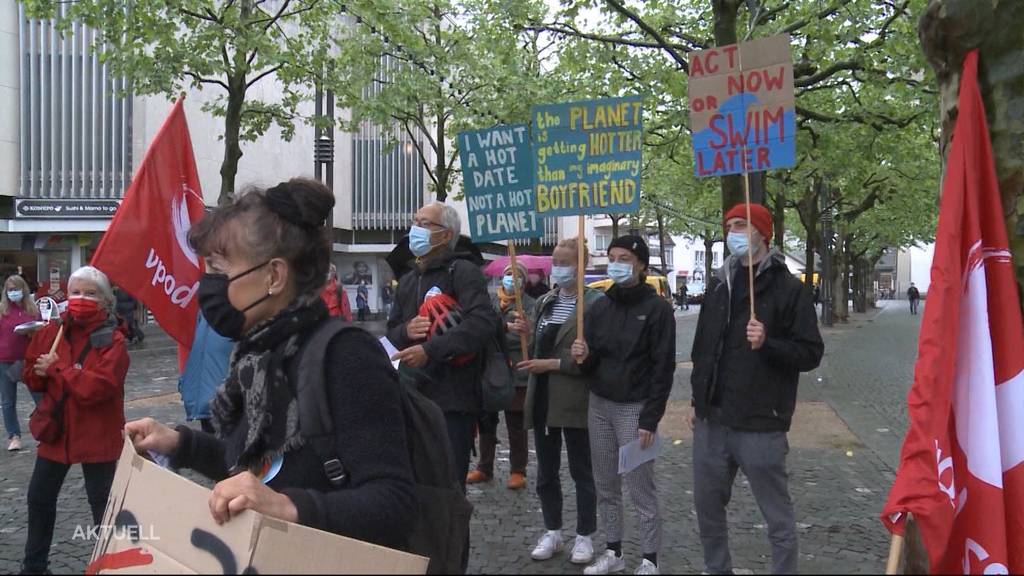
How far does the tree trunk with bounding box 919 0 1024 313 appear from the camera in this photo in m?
3.25

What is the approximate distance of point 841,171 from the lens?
1625 centimetres

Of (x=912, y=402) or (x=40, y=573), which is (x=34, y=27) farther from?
(x=912, y=402)

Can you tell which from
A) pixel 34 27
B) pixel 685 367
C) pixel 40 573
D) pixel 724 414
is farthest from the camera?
pixel 34 27

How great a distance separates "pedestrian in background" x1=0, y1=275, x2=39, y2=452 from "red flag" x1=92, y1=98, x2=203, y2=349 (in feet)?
14.4

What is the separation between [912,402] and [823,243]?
28.8 metres

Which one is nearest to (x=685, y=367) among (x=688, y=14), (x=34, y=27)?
(x=688, y=14)

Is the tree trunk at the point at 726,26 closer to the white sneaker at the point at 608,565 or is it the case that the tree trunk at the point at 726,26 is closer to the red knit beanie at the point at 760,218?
the red knit beanie at the point at 760,218

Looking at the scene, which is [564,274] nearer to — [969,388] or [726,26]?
[969,388]

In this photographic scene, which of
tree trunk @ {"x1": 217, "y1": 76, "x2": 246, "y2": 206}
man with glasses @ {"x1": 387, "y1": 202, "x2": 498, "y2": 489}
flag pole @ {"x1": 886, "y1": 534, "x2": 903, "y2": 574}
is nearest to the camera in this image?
flag pole @ {"x1": 886, "y1": 534, "x2": 903, "y2": 574}

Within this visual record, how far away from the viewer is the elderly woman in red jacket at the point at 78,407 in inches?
185

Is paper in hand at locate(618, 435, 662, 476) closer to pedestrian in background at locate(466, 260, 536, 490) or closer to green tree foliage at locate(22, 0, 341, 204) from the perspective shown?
pedestrian in background at locate(466, 260, 536, 490)

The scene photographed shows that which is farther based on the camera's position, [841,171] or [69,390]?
[841,171]

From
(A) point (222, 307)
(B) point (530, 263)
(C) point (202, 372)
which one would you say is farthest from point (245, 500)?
(B) point (530, 263)

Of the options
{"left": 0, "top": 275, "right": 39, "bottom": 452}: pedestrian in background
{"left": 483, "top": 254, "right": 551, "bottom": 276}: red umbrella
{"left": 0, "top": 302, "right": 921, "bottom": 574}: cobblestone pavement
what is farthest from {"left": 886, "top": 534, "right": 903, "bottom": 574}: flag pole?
{"left": 0, "top": 275, "right": 39, "bottom": 452}: pedestrian in background
